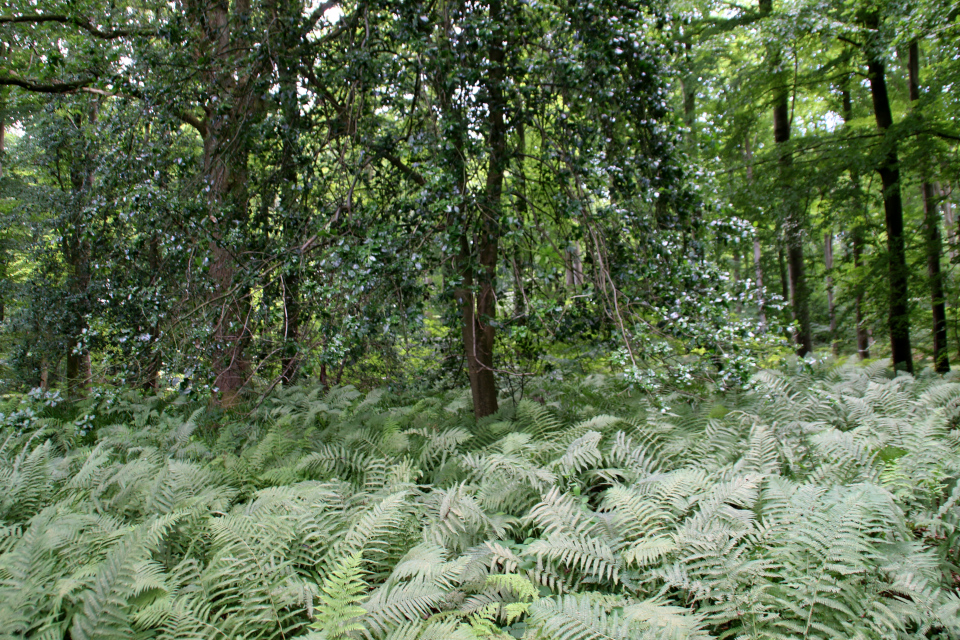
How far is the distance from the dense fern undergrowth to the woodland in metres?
0.02

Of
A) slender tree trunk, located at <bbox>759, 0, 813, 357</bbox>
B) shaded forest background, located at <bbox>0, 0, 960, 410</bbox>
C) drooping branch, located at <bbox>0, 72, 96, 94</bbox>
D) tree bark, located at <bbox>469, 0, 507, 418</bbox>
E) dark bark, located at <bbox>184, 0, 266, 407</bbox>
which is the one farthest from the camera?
slender tree trunk, located at <bbox>759, 0, 813, 357</bbox>

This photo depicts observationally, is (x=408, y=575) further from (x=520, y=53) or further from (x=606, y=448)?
(x=520, y=53)

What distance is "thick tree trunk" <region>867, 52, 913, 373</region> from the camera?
671 cm

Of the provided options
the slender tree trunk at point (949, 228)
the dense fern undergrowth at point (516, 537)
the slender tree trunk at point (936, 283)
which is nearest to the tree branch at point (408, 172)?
the dense fern undergrowth at point (516, 537)

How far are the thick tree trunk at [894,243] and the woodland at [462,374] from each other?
0.13 metres

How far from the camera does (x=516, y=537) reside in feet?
9.85

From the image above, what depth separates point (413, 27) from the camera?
351 cm

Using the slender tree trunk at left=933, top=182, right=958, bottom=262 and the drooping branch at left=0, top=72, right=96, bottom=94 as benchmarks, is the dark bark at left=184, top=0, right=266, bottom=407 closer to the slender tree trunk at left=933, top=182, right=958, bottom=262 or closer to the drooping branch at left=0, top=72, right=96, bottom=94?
the drooping branch at left=0, top=72, right=96, bottom=94

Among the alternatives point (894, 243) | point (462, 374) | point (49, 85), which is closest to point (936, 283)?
point (894, 243)

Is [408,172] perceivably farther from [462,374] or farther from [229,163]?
[462,374]

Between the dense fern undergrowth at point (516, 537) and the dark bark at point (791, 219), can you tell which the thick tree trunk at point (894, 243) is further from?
the dense fern undergrowth at point (516, 537)

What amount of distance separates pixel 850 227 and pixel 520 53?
608 centimetres

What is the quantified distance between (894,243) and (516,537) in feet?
22.1

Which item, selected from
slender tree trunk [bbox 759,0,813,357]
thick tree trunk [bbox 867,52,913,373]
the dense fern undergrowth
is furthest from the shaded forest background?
slender tree trunk [bbox 759,0,813,357]
